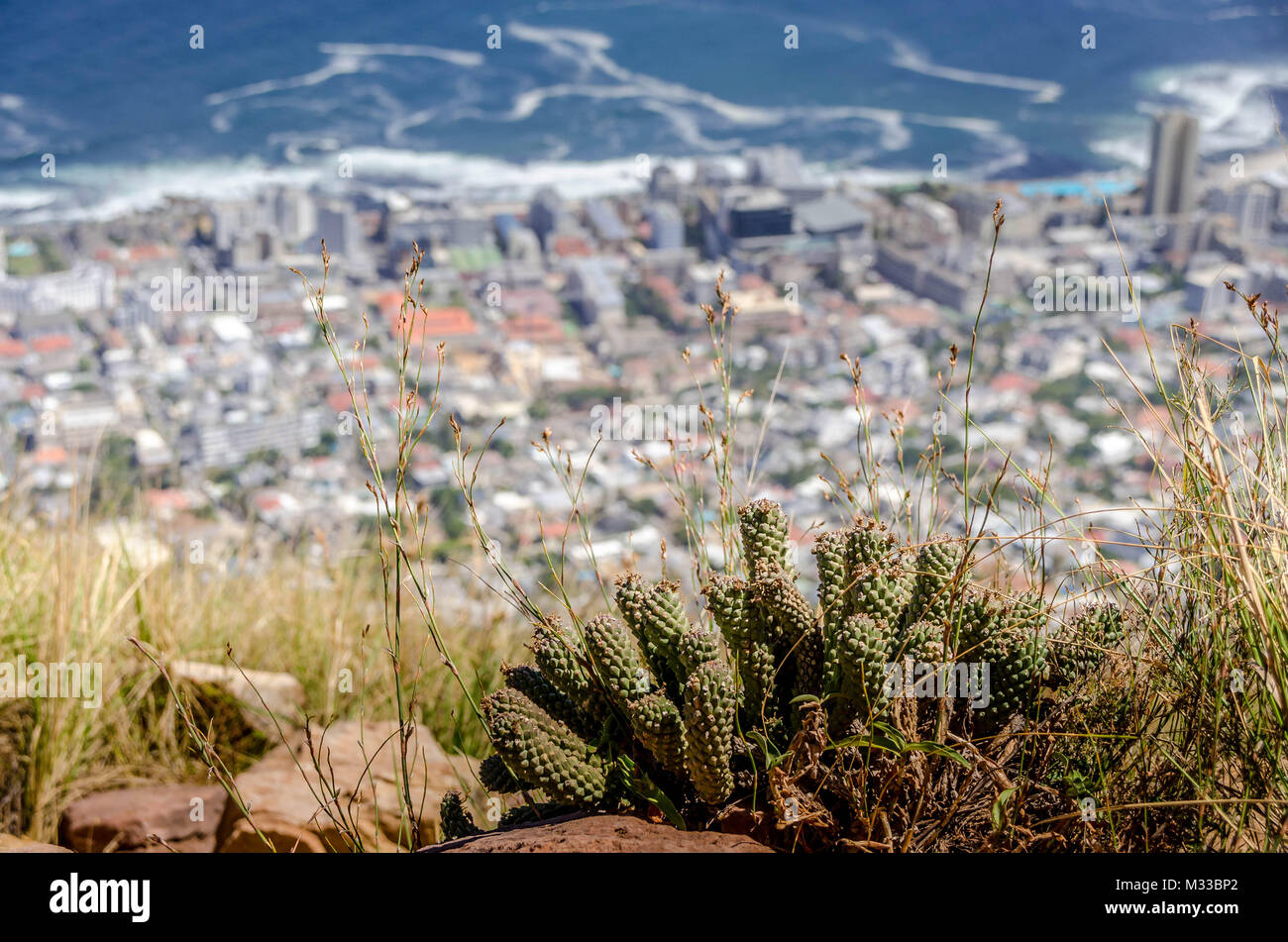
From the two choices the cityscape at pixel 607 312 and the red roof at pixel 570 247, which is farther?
the red roof at pixel 570 247

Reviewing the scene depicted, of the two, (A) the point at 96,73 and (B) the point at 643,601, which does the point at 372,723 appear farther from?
(A) the point at 96,73

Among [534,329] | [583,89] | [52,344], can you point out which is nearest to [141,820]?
[534,329]

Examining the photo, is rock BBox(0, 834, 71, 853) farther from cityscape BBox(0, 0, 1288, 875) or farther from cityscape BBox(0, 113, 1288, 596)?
cityscape BBox(0, 113, 1288, 596)

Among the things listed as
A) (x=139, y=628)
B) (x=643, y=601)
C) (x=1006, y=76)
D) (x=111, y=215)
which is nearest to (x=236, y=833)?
(x=139, y=628)

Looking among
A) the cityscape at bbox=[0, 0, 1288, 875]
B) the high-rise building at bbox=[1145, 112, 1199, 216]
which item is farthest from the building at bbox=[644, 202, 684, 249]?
the high-rise building at bbox=[1145, 112, 1199, 216]

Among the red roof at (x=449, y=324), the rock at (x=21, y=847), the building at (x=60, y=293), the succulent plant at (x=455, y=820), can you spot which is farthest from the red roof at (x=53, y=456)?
the succulent plant at (x=455, y=820)

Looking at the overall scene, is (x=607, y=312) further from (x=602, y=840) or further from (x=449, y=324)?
(x=602, y=840)

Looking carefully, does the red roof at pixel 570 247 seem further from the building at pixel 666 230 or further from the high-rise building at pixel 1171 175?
the high-rise building at pixel 1171 175
